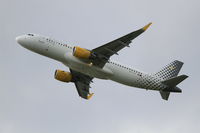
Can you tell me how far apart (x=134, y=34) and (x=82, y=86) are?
52.0 ft

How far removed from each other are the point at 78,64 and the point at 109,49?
4.41 metres

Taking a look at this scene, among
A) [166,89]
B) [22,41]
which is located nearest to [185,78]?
[166,89]

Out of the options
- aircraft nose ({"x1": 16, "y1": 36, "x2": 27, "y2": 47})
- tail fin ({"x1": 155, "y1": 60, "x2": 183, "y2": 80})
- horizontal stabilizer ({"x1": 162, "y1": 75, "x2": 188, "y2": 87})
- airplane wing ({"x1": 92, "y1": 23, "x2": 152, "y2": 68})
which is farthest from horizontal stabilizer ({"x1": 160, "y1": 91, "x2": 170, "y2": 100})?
aircraft nose ({"x1": 16, "y1": 36, "x2": 27, "y2": 47})

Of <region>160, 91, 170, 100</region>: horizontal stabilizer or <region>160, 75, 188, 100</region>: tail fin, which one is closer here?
<region>160, 75, 188, 100</region>: tail fin

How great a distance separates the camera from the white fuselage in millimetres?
46125

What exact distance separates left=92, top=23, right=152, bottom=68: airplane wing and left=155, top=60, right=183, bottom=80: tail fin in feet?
29.5

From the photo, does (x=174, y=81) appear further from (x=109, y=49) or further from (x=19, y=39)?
(x=19, y=39)

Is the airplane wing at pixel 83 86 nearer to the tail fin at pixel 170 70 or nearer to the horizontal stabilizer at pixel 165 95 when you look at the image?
the tail fin at pixel 170 70

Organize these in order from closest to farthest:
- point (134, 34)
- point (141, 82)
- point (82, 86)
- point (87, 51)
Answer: point (134, 34) < point (87, 51) < point (141, 82) < point (82, 86)

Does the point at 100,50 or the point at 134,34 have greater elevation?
the point at 134,34

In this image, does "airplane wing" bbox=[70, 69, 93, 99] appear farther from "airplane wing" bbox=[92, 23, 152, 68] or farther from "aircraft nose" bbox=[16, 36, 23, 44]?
"aircraft nose" bbox=[16, 36, 23, 44]

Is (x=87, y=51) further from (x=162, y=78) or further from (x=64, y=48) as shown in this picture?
(x=162, y=78)

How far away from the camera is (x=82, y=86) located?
5469 centimetres

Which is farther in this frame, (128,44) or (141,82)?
(141,82)
